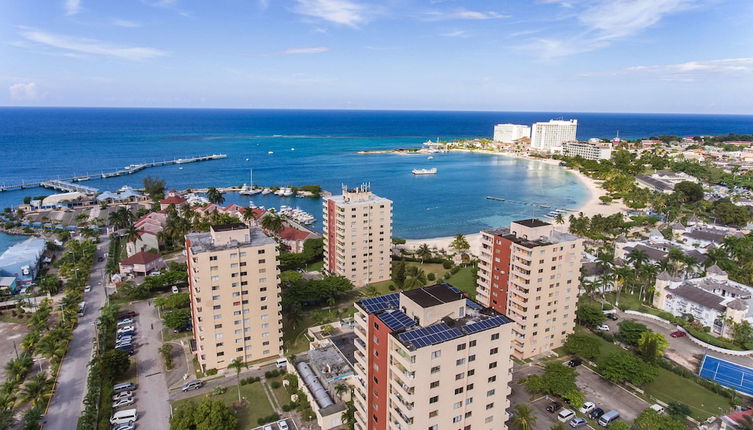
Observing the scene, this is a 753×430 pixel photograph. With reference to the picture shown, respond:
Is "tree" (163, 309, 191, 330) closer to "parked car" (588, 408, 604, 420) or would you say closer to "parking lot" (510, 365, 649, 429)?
"parking lot" (510, 365, 649, 429)

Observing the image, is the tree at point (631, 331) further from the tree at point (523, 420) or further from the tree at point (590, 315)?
the tree at point (523, 420)

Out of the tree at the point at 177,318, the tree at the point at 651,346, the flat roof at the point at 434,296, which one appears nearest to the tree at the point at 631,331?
the tree at the point at 651,346

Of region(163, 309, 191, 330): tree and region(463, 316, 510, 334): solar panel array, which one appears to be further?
region(163, 309, 191, 330): tree

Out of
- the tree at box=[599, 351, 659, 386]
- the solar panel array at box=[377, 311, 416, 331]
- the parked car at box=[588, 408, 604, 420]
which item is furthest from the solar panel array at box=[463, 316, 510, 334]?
the tree at box=[599, 351, 659, 386]

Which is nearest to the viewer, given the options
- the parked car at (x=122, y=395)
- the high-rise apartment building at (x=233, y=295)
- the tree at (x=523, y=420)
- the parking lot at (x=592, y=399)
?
the tree at (x=523, y=420)

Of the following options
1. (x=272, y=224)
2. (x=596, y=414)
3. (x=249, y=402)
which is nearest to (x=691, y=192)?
(x=596, y=414)

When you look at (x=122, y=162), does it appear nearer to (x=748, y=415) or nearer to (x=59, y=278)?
(x=59, y=278)

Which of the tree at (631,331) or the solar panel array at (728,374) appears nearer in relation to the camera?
the solar panel array at (728,374)
